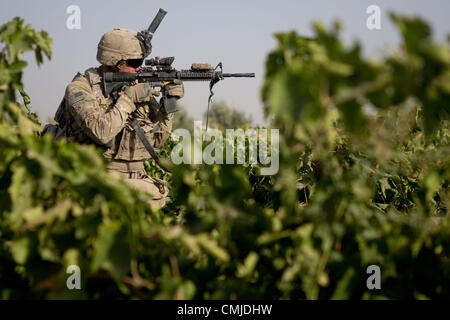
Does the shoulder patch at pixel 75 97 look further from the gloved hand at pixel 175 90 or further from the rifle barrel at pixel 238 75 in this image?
the rifle barrel at pixel 238 75

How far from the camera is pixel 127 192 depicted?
4.43 ft

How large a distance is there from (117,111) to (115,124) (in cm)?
16

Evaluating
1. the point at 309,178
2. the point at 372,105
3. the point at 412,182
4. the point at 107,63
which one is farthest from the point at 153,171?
the point at 372,105

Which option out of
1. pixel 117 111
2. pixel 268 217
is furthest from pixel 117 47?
pixel 268 217

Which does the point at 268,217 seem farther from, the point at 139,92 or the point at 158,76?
the point at 158,76

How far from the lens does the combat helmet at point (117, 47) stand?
474 cm

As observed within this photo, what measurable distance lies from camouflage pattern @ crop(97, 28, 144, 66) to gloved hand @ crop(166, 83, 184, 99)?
0.51 meters

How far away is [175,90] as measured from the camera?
5.13m

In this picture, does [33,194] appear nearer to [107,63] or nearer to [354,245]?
[354,245]

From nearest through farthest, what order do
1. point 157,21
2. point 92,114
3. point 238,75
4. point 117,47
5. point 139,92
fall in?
point 92,114, point 117,47, point 139,92, point 157,21, point 238,75

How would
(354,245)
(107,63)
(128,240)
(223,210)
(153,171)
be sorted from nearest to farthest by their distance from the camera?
(128,240), (223,210), (354,245), (107,63), (153,171)

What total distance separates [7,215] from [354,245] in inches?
48.1

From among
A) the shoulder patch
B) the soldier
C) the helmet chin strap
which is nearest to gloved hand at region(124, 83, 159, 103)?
the soldier
